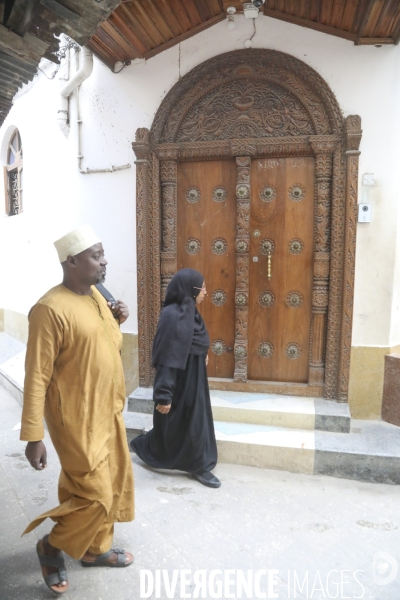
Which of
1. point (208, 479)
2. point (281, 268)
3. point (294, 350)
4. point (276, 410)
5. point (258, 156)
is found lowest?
point (208, 479)

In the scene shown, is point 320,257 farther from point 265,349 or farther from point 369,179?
point 265,349

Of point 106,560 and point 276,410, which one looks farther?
point 276,410

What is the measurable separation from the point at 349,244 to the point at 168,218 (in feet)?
5.66

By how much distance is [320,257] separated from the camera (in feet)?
12.6

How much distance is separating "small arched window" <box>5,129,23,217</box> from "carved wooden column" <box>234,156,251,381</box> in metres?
4.52

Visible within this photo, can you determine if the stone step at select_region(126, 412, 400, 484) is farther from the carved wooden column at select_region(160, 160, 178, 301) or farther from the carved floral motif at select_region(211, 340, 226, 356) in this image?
the carved wooden column at select_region(160, 160, 178, 301)

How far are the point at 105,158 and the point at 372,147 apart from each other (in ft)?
8.52

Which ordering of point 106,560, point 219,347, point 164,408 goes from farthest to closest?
point 219,347 < point 164,408 < point 106,560

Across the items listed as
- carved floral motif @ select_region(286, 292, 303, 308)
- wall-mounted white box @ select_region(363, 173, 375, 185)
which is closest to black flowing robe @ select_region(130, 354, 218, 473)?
carved floral motif @ select_region(286, 292, 303, 308)

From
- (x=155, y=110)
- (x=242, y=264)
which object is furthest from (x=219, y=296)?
(x=155, y=110)

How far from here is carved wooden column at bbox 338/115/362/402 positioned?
3.60m

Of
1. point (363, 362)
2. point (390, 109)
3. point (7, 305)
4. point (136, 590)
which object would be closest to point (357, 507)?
point (363, 362)

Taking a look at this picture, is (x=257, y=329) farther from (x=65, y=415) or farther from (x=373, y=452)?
(x=65, y=415)

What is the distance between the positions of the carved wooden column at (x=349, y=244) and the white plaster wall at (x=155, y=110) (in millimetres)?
84
